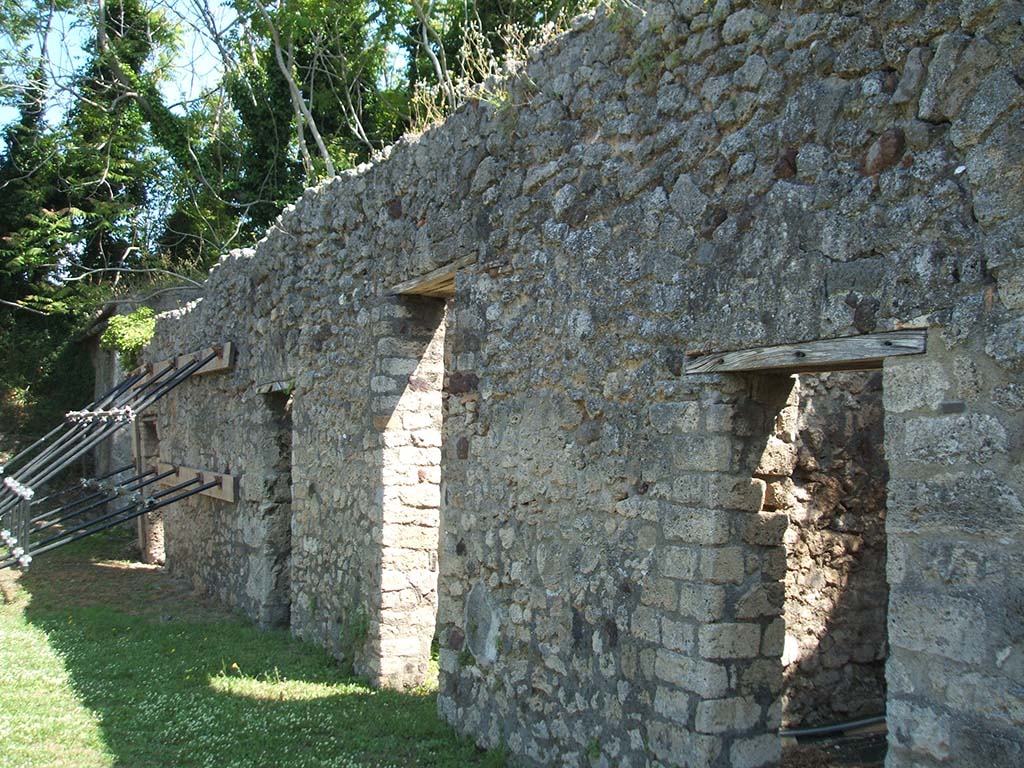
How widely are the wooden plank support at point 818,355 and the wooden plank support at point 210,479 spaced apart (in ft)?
21.1

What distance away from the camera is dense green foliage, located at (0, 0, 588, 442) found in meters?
17.3

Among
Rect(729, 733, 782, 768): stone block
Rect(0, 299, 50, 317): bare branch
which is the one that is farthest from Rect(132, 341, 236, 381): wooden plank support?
Rect(0, 299, 50, 317): bare branch

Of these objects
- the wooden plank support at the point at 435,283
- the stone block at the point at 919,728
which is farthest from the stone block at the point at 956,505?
the wooden plank support at the point at 435,283

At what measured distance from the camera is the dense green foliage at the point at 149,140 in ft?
56.6

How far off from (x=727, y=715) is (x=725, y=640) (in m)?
0.28

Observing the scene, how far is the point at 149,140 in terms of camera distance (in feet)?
61.8

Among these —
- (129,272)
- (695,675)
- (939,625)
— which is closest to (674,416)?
(695,675)

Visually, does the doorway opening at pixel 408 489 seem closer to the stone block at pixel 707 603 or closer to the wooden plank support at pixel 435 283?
the wooden plank support at pixel 435 283

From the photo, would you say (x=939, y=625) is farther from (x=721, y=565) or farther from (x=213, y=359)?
(x=213, y=359)

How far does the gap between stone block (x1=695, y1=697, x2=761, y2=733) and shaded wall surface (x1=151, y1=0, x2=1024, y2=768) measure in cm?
1

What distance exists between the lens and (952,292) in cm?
278

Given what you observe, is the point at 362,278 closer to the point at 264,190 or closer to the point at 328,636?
the point at 328,636

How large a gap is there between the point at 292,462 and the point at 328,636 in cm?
157

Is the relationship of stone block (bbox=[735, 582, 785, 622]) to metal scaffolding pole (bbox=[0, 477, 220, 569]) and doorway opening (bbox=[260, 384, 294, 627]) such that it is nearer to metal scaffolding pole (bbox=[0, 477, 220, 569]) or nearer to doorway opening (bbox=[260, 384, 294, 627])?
doorway opening (bbox=[260, 384, 294, 627])
